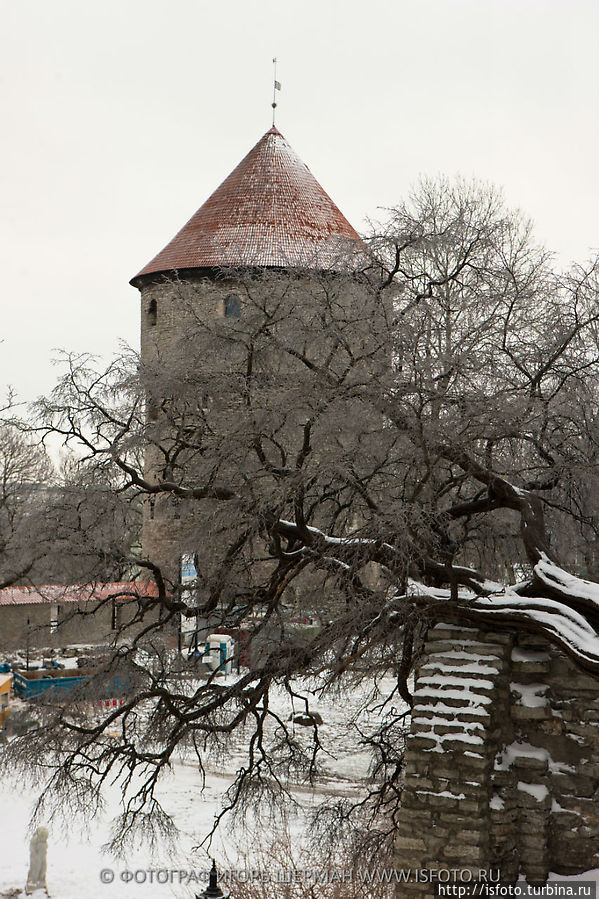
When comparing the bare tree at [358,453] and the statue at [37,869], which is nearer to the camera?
the bare tree at [358,453]

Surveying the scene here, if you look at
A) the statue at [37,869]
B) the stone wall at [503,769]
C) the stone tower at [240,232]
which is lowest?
the statue at [37,869]

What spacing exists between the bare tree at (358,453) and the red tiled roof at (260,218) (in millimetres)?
15250

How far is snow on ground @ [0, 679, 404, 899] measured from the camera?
11.2m

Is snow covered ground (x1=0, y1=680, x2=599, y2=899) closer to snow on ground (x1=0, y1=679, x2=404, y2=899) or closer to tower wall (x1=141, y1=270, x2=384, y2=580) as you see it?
snow on ground (x1=0, y1=679, x2=404, y2=899)

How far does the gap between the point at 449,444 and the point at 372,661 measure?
3.02 metres

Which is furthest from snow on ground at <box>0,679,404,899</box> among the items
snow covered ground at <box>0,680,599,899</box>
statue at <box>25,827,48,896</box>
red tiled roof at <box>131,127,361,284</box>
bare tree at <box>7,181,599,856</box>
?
red tiled roof at <box>131,127,361,284</box>

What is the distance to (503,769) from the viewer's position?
22.9 feet

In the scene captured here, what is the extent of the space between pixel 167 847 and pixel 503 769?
4.54 meters

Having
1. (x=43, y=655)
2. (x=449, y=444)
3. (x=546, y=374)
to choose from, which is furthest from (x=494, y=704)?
(x=43, y=655)

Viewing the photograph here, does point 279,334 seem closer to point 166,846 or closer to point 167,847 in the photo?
point 167,847

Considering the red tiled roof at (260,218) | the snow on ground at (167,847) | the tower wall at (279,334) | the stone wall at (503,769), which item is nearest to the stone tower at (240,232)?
the red tiled roof at (260,218)

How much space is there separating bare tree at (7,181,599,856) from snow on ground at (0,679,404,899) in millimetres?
1098

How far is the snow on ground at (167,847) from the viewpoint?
443 inches

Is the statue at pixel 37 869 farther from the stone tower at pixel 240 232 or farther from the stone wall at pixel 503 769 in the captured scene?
the stone tower at pixel 240 232
